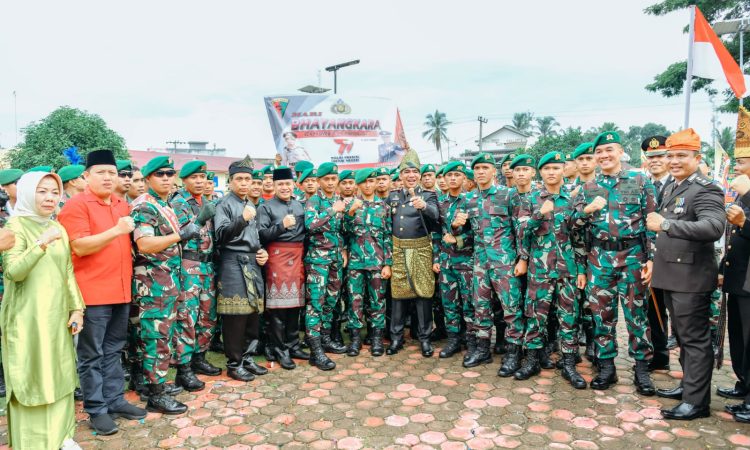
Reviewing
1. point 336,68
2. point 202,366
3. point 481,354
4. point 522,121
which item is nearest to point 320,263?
point 202,366

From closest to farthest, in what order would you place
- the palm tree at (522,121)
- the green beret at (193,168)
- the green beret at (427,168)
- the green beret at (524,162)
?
the green beret at (193,168)
the green beret at (524,162)
the green beret at (427,168)
the palm tree at (522,121)

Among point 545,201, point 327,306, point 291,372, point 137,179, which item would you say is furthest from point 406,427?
point 137,179

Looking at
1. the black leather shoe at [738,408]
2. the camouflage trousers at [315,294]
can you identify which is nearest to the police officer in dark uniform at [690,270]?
the black leather shoe at [738,408]

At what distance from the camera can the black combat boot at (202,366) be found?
471 cm

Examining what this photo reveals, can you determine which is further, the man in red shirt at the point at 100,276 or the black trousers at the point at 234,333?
the black trousers at the point at 234,333

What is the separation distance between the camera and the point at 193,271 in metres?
4.28

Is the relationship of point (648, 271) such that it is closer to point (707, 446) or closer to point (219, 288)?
point (707, 446)

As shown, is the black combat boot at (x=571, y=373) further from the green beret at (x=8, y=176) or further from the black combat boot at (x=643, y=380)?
the green beret at (x=8, y=176)

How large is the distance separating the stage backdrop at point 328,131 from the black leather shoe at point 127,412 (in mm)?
7178

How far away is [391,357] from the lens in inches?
206

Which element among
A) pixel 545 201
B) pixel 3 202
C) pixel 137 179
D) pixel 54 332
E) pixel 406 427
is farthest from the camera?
pixel 137 179

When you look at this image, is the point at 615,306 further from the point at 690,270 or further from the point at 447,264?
the point at 447,264

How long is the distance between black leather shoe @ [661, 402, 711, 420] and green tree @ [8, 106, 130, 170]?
66.0ft

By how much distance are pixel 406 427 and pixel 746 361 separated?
2652mm
